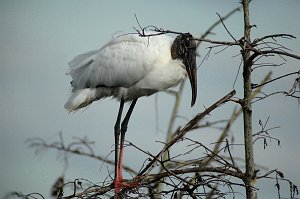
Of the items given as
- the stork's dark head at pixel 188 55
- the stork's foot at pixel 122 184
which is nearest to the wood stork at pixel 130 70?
the stork's dark head at pixel 188 55

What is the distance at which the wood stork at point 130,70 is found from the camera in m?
8.41

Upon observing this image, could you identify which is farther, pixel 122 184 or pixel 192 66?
pixel 192 66

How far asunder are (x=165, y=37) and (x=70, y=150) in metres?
2.16

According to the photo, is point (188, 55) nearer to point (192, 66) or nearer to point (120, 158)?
point (192, 66)

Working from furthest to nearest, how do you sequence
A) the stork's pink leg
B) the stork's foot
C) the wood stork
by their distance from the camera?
the wood stork < the stork's pink leg < the stork's foot

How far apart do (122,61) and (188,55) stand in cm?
87

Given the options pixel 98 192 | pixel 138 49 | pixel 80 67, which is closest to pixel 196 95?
pixel 138 49

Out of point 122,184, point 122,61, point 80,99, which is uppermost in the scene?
point 122,61

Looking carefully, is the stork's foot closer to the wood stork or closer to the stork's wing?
the wood stork

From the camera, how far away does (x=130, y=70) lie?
335 inches

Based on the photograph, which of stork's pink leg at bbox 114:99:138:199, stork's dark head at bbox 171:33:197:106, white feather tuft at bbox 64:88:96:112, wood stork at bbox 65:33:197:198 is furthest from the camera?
white feather tuft at bbox 64:88:96:112

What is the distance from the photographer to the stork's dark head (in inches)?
321

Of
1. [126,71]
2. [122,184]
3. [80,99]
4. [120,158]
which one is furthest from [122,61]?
[122,184]

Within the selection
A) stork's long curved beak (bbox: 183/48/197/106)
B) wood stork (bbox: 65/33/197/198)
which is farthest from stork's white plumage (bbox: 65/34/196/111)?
stork's long curved beak (bbox: 183/48/197/106)
